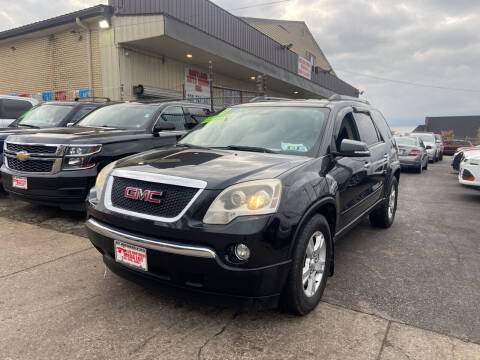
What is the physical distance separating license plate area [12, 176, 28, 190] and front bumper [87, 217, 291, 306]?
306cm

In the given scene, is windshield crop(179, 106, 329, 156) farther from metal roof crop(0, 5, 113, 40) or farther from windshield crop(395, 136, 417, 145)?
windshield crop(395, 136, 417, 145)

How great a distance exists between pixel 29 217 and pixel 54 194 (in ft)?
3.01

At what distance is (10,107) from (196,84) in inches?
325

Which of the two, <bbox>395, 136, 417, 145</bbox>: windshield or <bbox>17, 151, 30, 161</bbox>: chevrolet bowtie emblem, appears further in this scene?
<bbox>395, 136, 417, 145</bbox>: windshield

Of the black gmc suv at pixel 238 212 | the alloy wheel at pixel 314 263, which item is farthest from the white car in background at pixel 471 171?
the alloy wheel at pixel 314 263

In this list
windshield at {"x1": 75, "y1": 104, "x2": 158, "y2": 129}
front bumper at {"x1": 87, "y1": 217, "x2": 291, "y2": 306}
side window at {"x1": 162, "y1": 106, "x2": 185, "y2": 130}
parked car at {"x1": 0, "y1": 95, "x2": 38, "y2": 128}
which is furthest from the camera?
parked car at {"x1": 0, "y1": 95, "x2": 38, "y2": 128}

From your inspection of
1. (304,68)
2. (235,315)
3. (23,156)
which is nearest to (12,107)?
(23,156)

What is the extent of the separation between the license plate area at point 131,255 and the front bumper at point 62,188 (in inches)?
94.1

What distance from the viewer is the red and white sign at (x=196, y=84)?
15.1 m

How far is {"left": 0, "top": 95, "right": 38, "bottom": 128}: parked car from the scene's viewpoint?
28.3 ft

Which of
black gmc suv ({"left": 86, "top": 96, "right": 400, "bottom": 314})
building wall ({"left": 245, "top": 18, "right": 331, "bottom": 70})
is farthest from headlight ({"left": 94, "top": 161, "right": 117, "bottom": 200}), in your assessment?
building wall ({"left": 245, "top": 18, "right": 331, "bottom": 70})

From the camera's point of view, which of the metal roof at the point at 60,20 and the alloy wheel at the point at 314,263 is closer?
the alloy wheel at the point at 314,263

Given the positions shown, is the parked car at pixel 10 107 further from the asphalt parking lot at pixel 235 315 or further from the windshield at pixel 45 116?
the asphalt parking lot at pixel 235 315

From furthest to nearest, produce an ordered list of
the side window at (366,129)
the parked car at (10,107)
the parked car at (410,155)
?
the parked car at (410,155), the parked car at (10,107), the side window at (366,129)
